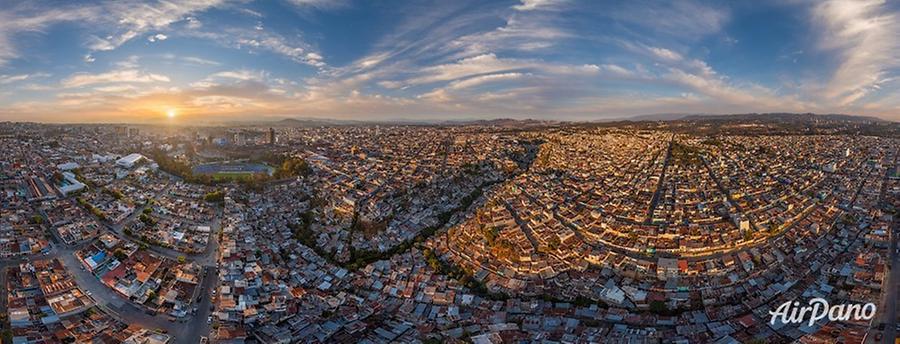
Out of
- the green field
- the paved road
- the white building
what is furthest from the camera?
the white building

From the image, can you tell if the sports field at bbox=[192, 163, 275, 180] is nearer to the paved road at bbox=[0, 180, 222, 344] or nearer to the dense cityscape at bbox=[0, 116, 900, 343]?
the dense cityscape at bbox=[0, 116, 900, 343]

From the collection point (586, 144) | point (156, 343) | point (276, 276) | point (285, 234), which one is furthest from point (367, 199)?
point (586, 144)

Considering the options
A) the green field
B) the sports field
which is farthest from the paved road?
the sports field

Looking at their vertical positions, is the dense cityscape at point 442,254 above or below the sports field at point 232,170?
below

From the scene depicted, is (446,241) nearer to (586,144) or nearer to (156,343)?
(156,343)

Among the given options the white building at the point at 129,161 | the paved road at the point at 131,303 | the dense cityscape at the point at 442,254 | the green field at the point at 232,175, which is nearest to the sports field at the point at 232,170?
the green field at the point at 232,175

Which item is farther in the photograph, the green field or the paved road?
the green field

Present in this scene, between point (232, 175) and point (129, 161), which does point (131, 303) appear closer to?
point (232, 175)

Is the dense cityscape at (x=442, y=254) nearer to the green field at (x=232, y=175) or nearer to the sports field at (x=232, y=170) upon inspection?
the green field at (x=232, y=175)

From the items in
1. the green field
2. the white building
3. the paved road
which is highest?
the white building
